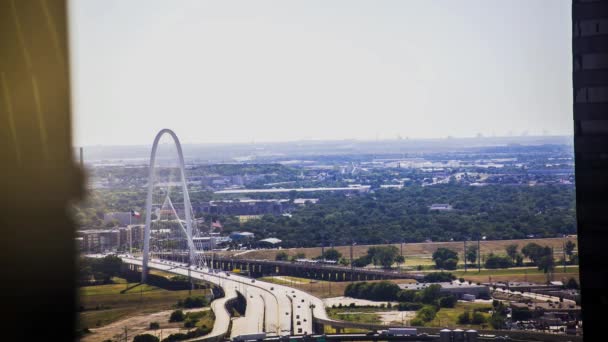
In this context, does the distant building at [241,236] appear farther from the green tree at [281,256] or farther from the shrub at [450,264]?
the shrub at [450,264]

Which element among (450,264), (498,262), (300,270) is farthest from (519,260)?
(300,270)

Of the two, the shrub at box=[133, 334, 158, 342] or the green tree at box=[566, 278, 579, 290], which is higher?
the shrub at box=[133, 334, 158, 342]

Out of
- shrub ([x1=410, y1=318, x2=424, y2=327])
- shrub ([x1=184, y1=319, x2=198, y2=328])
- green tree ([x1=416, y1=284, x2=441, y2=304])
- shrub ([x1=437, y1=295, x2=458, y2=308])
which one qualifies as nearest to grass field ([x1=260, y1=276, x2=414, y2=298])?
green tree ([x1=416, y1=284, x2=441, y2=304])

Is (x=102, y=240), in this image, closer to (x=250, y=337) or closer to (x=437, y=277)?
(x=437, y=277)

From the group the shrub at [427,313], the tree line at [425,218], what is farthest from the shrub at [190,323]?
the tree line at [425,218]

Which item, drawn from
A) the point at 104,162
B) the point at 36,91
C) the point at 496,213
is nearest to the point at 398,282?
the point at 496,213

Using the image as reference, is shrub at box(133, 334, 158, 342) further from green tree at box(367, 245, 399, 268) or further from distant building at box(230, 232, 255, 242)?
distant building at box(230, 232, 255, 242)
